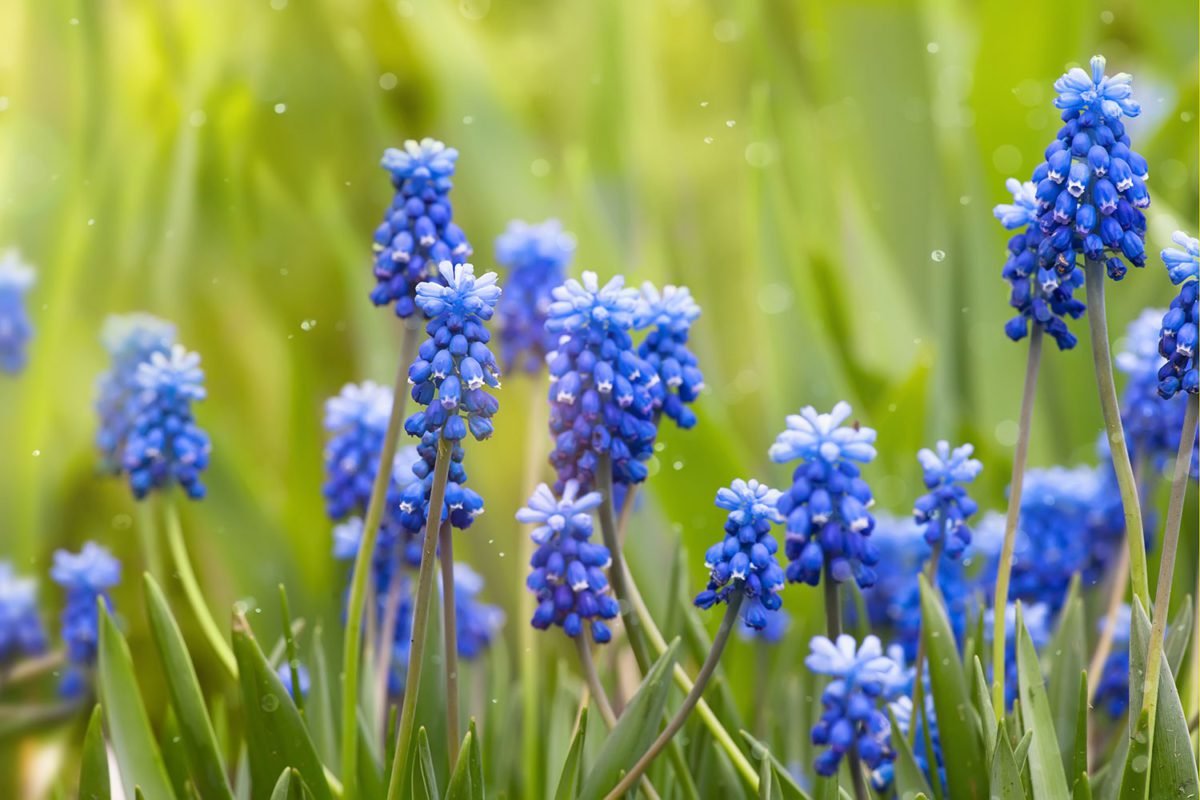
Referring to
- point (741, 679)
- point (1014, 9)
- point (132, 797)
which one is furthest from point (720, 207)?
point (132, 797)

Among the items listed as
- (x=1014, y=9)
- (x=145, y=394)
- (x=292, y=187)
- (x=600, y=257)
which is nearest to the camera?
(x=145, y=394)

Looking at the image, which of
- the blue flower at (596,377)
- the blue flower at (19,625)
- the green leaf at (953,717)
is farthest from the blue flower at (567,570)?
the blue flower at (19,625)

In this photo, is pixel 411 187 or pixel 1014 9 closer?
pixel 411 187

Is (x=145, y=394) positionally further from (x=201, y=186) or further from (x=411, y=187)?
(x=201, y=186)

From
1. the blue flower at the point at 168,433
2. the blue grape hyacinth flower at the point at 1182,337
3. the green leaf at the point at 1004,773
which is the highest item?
the blue flower at the point at 168,433

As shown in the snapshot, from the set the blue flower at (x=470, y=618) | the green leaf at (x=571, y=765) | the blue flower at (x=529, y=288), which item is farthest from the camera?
the blue flower at (x=470, y=618)

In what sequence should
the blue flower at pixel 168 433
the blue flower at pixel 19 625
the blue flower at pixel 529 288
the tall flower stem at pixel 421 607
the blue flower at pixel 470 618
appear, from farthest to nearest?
the blue flower at pixel 19 625, the blue flower at pixel 470 618, the blue flower at pixel 529 288, the blue flower at pixel 168 433, the tall flower stem at pixel 421 607

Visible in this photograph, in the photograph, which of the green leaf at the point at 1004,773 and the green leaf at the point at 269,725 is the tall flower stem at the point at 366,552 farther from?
the green leaf at the point at 1004,773
